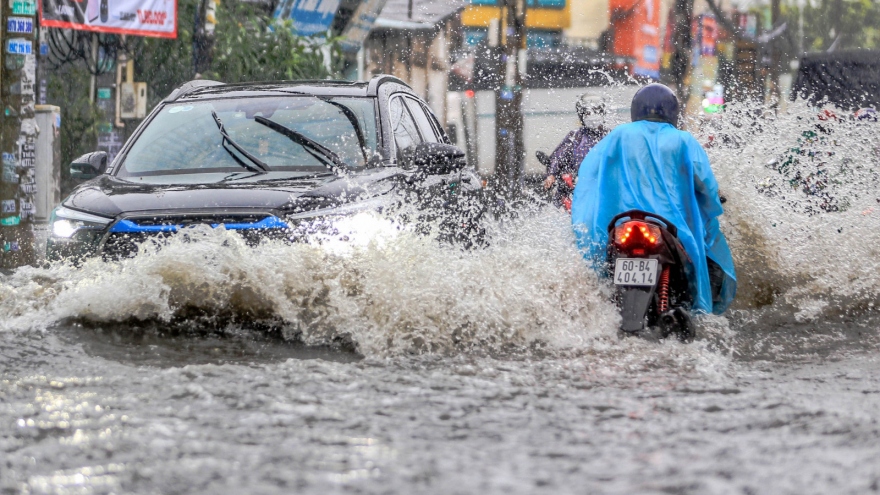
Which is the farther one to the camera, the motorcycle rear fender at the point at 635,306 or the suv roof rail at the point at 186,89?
the suv roof rail at the point at 186,89

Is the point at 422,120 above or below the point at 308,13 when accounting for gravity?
below

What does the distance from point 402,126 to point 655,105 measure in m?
1.91

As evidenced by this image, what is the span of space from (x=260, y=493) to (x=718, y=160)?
6.58 meters

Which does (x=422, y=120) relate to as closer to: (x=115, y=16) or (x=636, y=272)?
(x=636, y=272)

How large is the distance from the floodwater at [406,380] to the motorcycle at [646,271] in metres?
0.16

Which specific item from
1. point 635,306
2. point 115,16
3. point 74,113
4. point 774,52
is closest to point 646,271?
point 635,306

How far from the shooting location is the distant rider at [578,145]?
11.3m

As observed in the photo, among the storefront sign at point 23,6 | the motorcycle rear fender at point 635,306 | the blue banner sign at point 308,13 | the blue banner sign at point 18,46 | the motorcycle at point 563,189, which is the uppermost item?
the blue banner sign at point 308,13

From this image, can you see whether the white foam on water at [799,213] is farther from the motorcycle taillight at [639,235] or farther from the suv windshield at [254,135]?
the suv windshield at [254,135]

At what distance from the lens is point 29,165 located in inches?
528

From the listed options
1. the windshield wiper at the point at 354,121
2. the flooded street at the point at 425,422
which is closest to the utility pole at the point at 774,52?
the windshield wiper at the point at 354,121

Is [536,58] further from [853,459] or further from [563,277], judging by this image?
[853,459]

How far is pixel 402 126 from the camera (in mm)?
8469

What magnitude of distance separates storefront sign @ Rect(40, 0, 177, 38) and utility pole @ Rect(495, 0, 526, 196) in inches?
229
